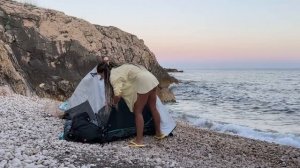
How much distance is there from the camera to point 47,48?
730 inches

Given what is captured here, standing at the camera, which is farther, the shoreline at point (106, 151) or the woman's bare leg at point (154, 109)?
the woman's bare leg at point (154, 109)

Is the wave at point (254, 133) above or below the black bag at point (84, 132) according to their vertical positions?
below

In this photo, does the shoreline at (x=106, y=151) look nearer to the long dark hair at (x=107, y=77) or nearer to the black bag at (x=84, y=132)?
the black bag at (x=84, y=132)

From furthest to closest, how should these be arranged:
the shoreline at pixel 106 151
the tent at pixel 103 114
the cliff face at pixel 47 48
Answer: the cliff face at pixel 47 48 → the tent at pixel 103 114 → the shoreline at pixel 106 151

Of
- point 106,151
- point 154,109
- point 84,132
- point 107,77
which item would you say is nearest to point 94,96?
point 107,77

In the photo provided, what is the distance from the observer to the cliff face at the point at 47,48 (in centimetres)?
1753

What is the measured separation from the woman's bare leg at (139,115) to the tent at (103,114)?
1.80ft

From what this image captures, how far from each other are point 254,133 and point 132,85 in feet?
27.2

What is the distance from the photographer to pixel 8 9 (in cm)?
1883

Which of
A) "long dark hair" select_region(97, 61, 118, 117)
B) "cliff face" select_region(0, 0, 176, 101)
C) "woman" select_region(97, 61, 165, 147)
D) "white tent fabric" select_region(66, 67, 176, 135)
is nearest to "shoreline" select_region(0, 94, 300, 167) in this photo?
"white tent fabric" select_region(66, 67, 176, 135)

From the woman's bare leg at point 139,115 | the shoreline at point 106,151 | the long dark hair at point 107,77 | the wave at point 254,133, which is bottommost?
the wave at point 254,133

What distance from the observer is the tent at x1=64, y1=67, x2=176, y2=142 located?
879 cm

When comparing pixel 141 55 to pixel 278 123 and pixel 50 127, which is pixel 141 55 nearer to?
pixel 278 123

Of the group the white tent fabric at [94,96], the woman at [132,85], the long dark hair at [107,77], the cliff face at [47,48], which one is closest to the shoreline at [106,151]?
the white tent fabric at [94,96]
